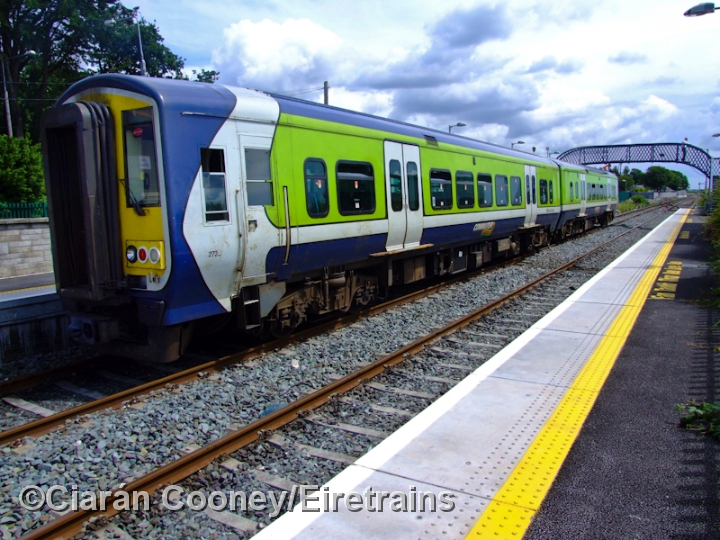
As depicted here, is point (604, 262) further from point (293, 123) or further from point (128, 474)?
point (128, 474)

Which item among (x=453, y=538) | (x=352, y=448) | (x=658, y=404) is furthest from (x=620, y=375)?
(x=453, y=538)

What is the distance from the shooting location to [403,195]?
32.4ft

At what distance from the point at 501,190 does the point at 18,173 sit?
14.9 meters

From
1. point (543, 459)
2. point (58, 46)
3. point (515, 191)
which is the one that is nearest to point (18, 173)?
point (515, 191)

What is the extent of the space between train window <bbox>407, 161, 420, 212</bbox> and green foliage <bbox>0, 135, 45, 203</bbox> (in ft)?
44.3

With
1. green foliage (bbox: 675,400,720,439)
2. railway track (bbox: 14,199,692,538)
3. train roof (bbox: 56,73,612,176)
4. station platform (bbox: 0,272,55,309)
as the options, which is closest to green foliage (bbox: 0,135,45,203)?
station platform (bbox: 0,272,55,309)

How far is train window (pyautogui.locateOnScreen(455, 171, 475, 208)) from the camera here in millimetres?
12172

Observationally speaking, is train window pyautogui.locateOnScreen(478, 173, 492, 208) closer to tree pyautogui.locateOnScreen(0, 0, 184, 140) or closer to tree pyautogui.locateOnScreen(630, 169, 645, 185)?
tree pyautogui.locateOnScreen(0, 0, 184, 140)

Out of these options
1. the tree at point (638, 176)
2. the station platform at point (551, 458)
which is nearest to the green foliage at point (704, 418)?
the station platform at point (551, 458)

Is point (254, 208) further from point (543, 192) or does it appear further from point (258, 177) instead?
point (543, 192)

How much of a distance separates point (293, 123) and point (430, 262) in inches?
223

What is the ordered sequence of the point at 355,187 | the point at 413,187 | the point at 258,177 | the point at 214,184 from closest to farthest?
the point at 214,184 < the point at 258,177 < the point at 355,187 < the point at 413,187

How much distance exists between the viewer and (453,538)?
3281 millimetres

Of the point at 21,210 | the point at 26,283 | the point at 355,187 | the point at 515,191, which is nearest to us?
the point at 355,187
